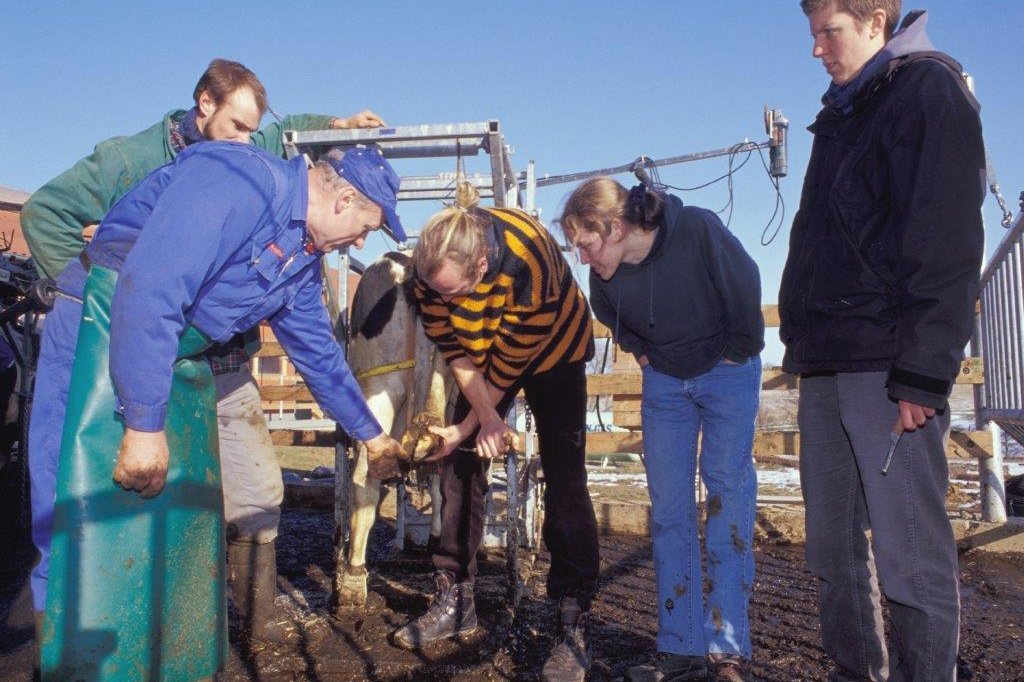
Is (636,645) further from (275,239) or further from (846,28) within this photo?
(846,28)

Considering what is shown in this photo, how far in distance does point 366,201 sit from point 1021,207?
382 centimetres

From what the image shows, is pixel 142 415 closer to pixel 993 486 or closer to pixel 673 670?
pixel 673 670

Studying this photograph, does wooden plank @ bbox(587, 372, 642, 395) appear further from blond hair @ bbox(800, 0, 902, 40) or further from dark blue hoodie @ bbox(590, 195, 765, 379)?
blond hair @ bbox(800, 0, 902, 40)

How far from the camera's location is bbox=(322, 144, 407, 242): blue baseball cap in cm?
218

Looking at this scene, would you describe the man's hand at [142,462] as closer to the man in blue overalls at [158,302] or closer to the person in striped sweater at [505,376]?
the man in blue overalls at [158,302]

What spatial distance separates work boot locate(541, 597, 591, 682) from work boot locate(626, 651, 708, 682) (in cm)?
17

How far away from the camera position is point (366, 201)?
221cm

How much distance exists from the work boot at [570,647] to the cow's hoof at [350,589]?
3.23 feet

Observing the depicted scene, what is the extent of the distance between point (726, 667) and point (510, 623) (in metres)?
0.85

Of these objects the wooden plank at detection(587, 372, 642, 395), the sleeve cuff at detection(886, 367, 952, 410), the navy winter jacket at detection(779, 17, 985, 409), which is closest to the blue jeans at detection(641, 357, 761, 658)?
the navy winter jacket at detection(779, 17, 985, 409)

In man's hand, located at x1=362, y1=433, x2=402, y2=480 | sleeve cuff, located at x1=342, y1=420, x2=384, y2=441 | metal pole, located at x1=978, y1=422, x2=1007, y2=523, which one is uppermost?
sleeve cuff, located at x1=342, y1=420, x2=384, y2=441

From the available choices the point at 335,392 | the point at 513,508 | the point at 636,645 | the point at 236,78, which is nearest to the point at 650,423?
the point at 513,508

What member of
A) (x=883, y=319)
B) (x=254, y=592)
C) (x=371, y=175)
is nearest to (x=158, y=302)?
(x=371, y=175)

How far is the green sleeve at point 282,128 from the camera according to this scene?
3564 mm
